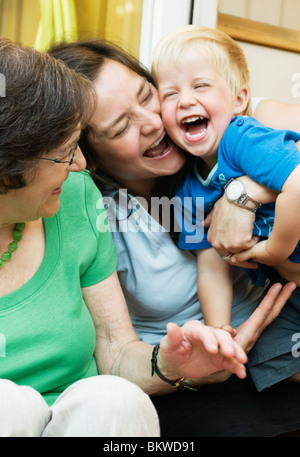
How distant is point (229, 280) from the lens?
4.77 ft

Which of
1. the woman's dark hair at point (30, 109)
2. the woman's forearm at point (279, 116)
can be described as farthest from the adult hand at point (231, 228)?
the woman's dark hair at point (30, 109)

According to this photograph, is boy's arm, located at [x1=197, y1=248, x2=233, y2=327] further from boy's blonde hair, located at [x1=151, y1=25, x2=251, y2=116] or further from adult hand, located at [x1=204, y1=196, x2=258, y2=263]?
boy's blonde hair, located at [x1=151, y1=25, x2=251, y2=116]

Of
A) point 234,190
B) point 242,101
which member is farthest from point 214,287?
point 242,101

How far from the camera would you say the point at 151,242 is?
147cm

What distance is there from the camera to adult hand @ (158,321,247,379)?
91cm

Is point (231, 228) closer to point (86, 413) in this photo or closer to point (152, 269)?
point (152, 269)

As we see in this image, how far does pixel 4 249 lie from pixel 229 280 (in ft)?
1.95

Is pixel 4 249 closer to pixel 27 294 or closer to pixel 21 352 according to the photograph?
pixel 27 294

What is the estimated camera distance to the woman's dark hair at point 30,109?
0.98m

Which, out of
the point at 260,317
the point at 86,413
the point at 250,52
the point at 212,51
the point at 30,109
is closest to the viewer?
the point at 86,413

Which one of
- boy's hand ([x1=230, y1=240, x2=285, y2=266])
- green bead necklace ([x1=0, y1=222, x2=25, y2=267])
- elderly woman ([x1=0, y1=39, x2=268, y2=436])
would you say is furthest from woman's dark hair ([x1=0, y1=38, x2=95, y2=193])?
boy's hand ([x1=230, y1=240, x2=285, y2=266])

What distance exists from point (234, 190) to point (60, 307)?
472 mm

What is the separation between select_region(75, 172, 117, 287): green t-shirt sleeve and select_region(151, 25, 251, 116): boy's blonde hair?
0.35 m
